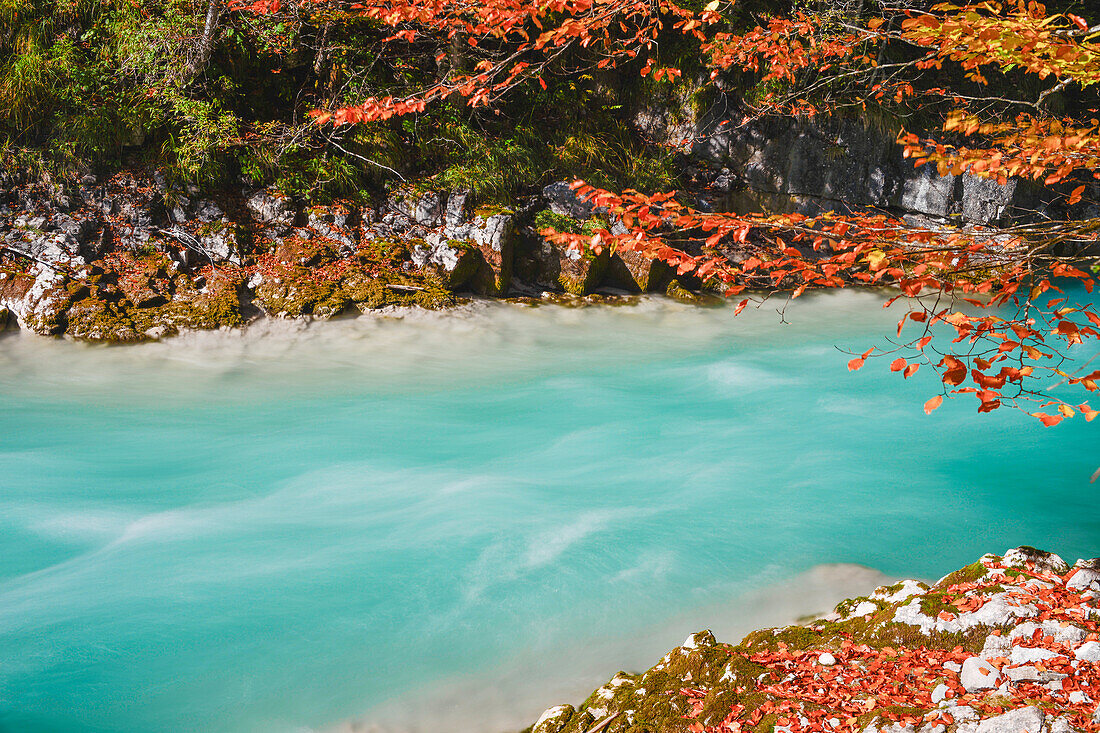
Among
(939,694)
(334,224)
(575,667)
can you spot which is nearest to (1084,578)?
(939,694)

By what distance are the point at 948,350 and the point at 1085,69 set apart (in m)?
5.61

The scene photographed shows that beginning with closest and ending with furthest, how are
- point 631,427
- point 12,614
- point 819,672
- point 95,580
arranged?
point 819,672
point 12,614
point 95,580
point 631,427

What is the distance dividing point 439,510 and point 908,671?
3.17 metres

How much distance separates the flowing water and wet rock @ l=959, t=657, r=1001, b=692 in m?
1.25

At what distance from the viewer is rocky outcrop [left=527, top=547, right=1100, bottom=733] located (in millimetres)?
2287

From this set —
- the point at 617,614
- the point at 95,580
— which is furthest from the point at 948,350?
the point at 95,580

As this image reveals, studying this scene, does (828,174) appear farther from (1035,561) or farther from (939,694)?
(939,694)

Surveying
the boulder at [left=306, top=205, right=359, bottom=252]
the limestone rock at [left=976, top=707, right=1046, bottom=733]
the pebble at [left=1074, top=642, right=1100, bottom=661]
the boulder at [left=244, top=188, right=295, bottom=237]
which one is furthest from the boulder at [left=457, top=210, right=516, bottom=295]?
the limestone rock at [left=976, top=707, right=1046, bottom=733]

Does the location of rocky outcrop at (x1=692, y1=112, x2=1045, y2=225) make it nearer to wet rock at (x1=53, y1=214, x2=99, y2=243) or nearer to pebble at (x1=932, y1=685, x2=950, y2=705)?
wet rock at (x1=53, y1=214, x2=99, y2=243)

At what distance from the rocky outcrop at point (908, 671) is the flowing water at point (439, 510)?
545mm

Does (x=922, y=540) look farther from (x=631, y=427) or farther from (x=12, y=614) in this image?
(x=12, y=614)

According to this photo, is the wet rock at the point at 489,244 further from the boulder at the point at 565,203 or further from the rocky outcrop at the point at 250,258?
the boulder at the point at 565,203

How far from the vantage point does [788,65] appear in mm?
8930

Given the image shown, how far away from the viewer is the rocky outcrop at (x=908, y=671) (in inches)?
90.0
